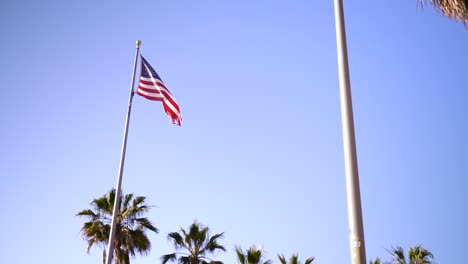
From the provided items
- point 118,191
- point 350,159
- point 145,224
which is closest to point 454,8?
point 350,159

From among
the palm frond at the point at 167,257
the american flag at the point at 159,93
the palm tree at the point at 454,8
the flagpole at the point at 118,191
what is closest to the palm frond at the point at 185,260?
the palm frond at the point at 167,257

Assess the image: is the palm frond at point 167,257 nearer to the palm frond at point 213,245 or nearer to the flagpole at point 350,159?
the palm frond at point 213,245

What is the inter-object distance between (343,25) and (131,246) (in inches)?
820

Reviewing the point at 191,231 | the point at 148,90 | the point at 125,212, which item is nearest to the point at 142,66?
the point at 148,90

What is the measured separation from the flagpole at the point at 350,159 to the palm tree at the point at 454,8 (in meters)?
2.62

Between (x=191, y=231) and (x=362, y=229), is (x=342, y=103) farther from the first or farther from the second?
(x=191, y=231)

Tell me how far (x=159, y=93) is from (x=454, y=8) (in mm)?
11550

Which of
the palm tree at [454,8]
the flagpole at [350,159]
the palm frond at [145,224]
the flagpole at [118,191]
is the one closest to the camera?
the flagpole at [350,159]

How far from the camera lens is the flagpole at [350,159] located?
18.3ft

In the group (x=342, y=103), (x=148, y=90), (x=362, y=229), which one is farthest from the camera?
(x=148, y=90)

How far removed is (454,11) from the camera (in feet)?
28.5

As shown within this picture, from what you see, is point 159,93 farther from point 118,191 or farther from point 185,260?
point 185,260

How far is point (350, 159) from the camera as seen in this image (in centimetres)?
607

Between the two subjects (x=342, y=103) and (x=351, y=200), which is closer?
(x=351, y=200)
